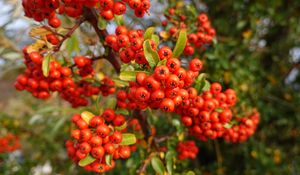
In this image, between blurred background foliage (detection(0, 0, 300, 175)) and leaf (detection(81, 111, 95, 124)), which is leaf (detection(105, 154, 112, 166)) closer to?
leaf (detection(81, 111, 95, 124))

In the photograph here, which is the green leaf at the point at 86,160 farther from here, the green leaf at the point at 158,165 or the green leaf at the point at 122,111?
the green leaf at the point at 158,165

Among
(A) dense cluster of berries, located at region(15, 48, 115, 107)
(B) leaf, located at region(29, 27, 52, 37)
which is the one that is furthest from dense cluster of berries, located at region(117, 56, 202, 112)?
(B) leaf, located at region(29, 27, 52, 37)

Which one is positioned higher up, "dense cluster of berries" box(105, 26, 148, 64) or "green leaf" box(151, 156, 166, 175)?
"dense cluster of berries" box(105, 26, 148, 64)

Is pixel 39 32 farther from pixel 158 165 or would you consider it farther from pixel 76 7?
pixel 158 165

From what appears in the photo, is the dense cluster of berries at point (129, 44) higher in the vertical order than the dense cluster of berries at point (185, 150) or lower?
higher

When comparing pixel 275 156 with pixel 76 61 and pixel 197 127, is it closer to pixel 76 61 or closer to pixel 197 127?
pixel 197 127

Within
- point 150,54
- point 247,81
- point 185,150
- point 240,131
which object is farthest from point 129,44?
point 247,81

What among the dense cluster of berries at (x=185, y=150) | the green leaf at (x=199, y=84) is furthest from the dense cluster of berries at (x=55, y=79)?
the dense cluster of berries at (x=185, y=150)
